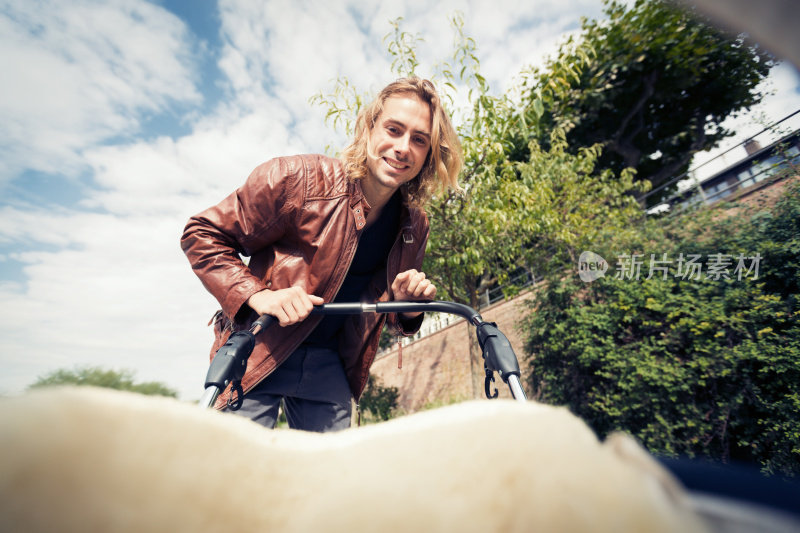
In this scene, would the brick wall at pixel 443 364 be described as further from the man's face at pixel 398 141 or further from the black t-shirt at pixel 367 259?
the man's face at pixel 398 141

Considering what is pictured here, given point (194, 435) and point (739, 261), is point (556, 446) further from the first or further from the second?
point (739, 261)

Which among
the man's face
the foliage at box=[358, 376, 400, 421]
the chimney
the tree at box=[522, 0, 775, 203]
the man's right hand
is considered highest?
the tree at box=[522, 0, 775, 203]

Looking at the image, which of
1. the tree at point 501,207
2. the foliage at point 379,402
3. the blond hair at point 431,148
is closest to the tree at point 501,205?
the tree at point 501,207

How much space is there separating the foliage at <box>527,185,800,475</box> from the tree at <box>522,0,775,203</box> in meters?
7.11

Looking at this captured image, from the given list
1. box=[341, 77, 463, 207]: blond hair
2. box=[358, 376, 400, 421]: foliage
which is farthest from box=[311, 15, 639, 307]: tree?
box=[358, 376, 400, 421]: foliage

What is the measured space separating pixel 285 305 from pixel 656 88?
57.0 feet

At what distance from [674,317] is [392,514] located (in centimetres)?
721

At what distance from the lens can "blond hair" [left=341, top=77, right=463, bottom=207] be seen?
238 centimetres

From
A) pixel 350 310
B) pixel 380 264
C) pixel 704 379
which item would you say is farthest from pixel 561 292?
pixel 350 310

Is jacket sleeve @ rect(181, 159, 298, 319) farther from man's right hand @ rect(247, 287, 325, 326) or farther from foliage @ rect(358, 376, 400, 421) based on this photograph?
foliage @ rect(358, 376, 400, 421)

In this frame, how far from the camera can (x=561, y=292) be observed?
7.61m

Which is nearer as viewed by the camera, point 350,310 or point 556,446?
point 556,446

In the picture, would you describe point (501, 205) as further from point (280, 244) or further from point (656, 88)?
point (656, 88)

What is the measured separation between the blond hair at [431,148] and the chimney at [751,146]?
7471 mm
